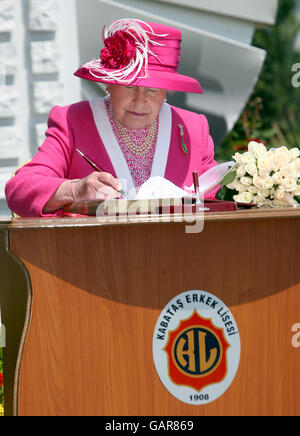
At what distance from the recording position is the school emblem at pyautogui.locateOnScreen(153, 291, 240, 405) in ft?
6.55

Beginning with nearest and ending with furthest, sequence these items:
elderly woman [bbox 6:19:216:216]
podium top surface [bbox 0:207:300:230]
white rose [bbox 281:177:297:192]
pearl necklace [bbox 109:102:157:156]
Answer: podium top surface [bbox 0:207:300:230]
white rose [bbox 281:177:297:192]
elderly woman [bbox 6:19:216:216]
pearl necklace [bbox 109:102:157:156]

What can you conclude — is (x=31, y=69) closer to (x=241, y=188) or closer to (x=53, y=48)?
(x=53, y=48)

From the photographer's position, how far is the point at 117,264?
197cm

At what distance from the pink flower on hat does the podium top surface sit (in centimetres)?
79

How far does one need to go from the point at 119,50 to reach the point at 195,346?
115cm

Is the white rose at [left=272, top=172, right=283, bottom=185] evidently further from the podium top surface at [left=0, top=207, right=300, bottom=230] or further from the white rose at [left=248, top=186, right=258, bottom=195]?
the podium top surface at [left=0, top=207, right=300, bottom=230]

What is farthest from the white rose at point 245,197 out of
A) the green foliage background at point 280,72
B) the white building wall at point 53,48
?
the green foliage background at point 280,72

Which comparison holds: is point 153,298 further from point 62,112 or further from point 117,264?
point 62,112

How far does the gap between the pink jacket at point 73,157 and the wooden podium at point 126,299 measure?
42 cm
